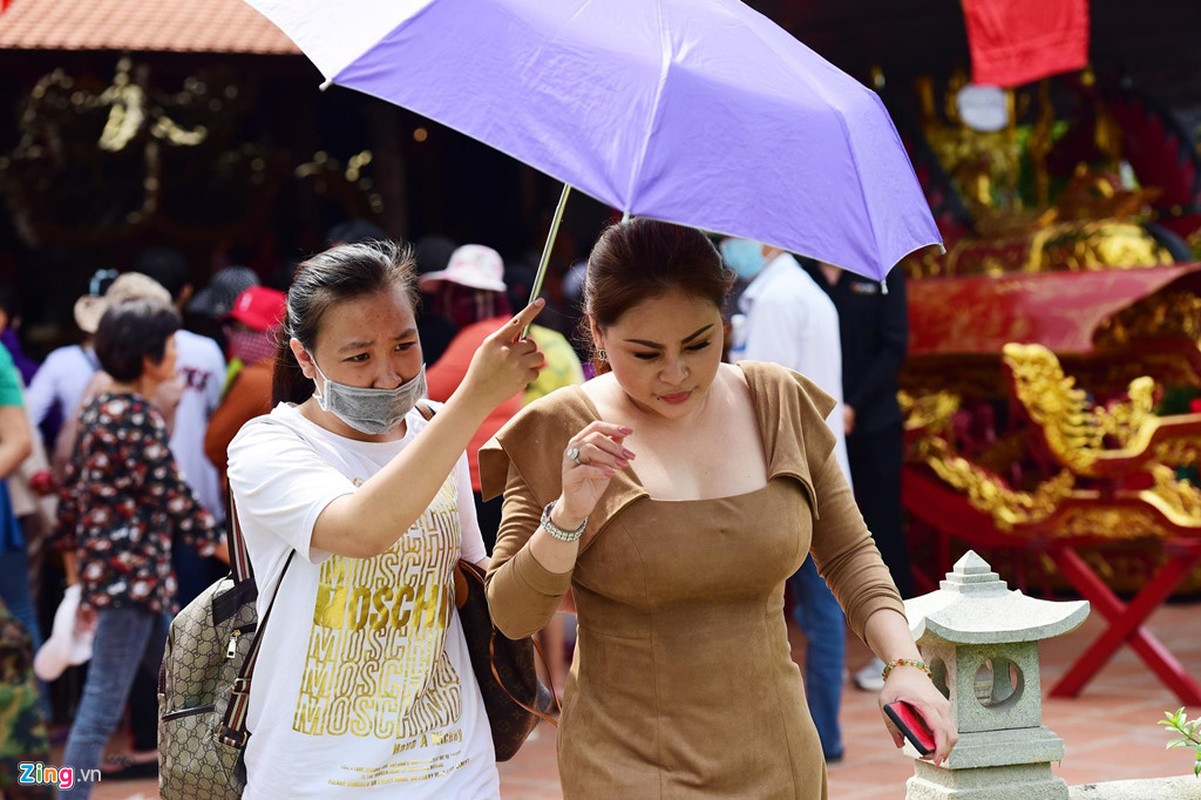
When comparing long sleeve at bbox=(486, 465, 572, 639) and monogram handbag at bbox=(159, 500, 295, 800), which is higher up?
long sleeve at bbox=(486, 465, 572, 639)

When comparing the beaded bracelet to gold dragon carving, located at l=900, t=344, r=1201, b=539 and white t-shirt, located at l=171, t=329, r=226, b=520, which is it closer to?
gold dragon carving, located at l=900, t=344, r=1201, b=539

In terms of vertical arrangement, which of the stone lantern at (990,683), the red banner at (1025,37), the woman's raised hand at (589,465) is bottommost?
the stone lantern at (990,683)

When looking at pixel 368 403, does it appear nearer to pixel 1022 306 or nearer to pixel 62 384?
pixel 62 384

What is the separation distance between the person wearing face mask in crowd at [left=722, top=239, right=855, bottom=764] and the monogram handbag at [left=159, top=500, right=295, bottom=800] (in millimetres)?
3203

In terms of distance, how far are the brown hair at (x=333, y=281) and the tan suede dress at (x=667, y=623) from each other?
1.04ft

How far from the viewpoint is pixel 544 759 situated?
582 cm

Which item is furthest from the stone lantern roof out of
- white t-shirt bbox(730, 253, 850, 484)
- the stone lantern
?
white t-shirt bbox(730, 253, 850, 484)

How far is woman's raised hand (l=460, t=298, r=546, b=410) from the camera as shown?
2.30 m

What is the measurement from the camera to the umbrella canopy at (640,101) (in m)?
2.11

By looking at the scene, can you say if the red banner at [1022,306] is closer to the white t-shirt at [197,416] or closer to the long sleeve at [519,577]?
the white t-shirt at [197,416]

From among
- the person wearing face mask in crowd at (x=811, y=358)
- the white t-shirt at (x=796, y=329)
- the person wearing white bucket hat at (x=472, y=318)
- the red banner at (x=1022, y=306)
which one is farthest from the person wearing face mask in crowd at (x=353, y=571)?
the red banner at (x=1022, y=306)

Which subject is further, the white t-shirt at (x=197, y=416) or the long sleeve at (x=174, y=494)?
the white t-shirt at (x=197, y=416)

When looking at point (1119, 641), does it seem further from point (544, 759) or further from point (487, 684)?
point (487, 684)

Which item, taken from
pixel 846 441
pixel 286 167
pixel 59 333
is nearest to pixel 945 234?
pixel 846 441
